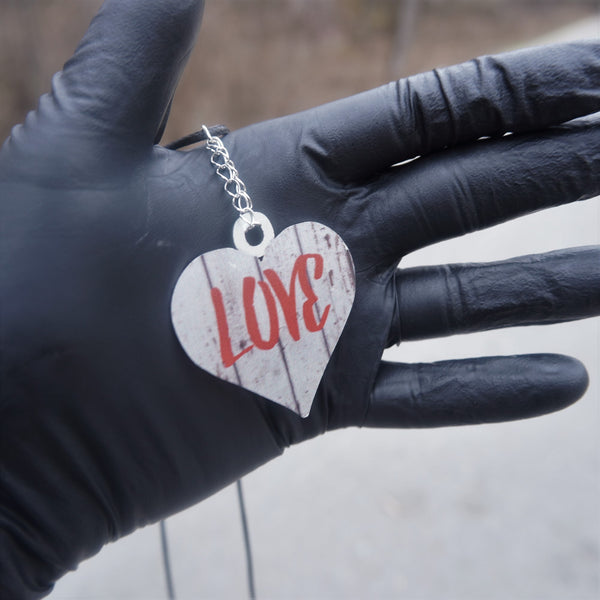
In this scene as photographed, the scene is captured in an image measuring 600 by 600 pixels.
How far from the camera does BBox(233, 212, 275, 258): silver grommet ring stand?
0.82 meters

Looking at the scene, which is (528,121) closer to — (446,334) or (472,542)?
(446,334)

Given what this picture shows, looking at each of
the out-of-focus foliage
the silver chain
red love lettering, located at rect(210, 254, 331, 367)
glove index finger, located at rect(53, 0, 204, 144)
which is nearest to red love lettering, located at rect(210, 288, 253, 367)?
red love lettering, located at rect(210, 254, 331, 367)

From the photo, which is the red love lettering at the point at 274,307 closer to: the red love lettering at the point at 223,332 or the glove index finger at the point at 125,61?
the red love lettering at the point at 223,332

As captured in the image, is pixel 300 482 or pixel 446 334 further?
pixel 300 482

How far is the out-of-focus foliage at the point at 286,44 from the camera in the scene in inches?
163

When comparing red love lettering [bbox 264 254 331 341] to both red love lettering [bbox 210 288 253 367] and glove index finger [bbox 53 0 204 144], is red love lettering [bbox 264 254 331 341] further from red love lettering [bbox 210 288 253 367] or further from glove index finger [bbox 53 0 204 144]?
glove index finger [bbox 53 0 204 144]

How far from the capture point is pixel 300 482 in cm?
164

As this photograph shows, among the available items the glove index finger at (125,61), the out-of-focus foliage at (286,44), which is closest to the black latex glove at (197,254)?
the glove index finger at (125,61)

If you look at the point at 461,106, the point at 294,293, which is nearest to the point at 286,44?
the point at 461,106

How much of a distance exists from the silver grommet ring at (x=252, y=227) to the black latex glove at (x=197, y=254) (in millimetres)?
30

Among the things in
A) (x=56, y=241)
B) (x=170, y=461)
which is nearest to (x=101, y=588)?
(x=170, y=461)

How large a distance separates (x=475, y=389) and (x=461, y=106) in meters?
0.42

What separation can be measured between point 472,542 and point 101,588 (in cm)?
89

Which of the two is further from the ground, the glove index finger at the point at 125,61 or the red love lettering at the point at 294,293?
the glove index finger at the point at 125,61
